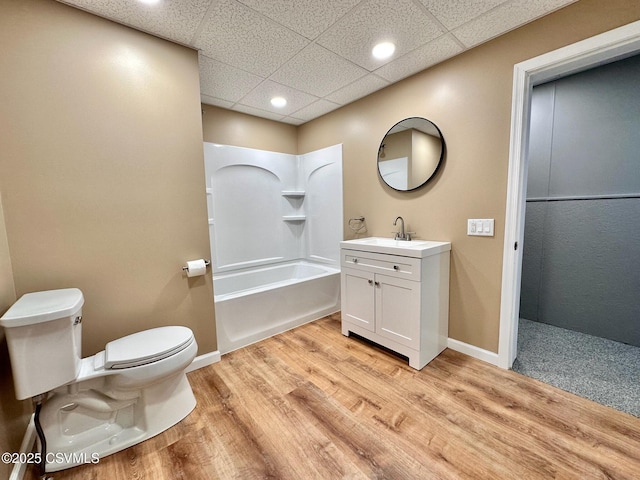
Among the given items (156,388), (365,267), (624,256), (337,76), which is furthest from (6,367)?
(624,256)

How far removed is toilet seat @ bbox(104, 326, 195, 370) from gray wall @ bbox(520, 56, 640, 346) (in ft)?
10.7

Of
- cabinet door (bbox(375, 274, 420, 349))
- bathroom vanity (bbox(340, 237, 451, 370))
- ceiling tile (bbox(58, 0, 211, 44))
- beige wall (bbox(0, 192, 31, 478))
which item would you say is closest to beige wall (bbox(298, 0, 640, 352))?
bathroom vanity (bbox(340, 237, 451, 370))

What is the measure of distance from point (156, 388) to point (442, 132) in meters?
2.71

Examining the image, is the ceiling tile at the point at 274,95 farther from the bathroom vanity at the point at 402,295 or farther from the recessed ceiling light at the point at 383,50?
the bathroom vanity at the point at 402,295

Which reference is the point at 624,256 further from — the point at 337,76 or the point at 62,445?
the point at 62,445

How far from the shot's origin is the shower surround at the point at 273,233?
259 cm

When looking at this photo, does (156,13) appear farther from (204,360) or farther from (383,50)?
(204,360)

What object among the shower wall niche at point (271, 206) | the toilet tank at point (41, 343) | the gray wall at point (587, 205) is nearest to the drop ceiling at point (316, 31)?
the shower wall niche at point (271, 206)

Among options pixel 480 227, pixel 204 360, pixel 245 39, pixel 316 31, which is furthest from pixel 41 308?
pixel 480 227

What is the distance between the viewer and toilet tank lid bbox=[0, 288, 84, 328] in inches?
43.7

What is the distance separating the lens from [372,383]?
6.05 ft

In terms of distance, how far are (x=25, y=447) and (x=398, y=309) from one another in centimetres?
228

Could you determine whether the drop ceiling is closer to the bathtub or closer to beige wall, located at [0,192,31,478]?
beige wall, located at [0,192,31,478]

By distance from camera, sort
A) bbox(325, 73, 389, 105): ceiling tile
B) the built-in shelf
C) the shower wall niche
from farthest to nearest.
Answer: the built-in shelf < the shower wall niche < bbox(325, 73, 389, 105): ceiling tile
